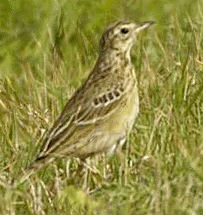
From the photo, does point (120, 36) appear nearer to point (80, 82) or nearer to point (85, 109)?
point (85, 109)

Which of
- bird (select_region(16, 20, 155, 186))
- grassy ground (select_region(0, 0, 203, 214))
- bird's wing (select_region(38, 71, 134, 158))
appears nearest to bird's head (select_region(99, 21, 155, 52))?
bird (select_region(16, 20, 155, 186))

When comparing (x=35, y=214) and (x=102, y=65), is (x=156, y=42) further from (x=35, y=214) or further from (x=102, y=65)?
(x=35, y=214)

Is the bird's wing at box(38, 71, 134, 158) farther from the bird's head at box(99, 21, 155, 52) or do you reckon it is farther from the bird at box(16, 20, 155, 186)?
the bird's head at box(99, 21, 155, 52)

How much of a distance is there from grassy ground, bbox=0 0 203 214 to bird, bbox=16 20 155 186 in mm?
108

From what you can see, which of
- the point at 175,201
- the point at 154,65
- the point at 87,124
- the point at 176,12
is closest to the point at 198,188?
the point at 175,201

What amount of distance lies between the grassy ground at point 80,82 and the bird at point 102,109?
11 cm

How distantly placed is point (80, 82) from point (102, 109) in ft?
2.35

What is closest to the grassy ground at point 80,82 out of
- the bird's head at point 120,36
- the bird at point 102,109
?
the bird at point 102,109

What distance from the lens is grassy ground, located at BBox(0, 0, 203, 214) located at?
22.5 feet

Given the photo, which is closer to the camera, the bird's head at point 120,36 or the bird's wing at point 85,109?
the bird's wing at point 85,109

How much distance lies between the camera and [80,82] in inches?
313

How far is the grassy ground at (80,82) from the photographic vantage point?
6.85 m

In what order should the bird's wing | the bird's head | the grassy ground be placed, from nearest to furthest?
the grassy ground
the bird's wing
the bird's head

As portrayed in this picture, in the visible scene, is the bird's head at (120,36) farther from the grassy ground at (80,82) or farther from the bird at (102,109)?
the grassy ground at (80,82)
